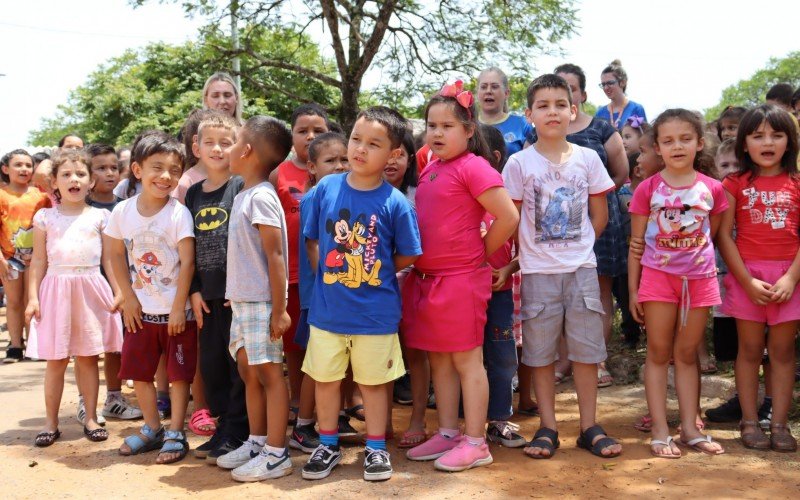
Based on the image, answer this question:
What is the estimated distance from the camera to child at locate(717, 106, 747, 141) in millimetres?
5891

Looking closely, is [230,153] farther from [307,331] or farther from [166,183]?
[307,331]

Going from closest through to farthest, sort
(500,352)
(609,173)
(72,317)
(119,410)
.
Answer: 1. (500,352)
2. (72,317)
3. (119,410)
4. (609,173)

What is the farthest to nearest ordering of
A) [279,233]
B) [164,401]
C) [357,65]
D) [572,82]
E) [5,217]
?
[357,65] → [5,217] → [572,82] → [164,401] → [279,233]

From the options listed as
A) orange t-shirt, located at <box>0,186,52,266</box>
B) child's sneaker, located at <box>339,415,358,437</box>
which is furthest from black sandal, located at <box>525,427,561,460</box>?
orange t-shirt, located at <box>0,186,52,266</box>

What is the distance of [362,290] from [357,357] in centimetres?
34

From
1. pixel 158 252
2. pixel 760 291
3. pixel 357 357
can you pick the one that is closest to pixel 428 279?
pixel 357 357

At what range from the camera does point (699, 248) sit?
3.98 meters

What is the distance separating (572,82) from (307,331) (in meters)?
2.97

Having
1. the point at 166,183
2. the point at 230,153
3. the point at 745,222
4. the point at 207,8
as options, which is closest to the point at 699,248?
the point at 745,222

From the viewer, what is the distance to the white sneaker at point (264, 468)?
369 cm

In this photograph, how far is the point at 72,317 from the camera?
4.56m

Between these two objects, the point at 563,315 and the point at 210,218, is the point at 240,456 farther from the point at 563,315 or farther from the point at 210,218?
the point at 563,315

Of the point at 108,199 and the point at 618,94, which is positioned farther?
the point at 618,94

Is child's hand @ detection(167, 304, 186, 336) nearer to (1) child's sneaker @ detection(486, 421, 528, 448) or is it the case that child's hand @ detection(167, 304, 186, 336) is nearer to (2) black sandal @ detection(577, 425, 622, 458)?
(1) child's sneaker @ detection(486, 421, 528, 448)
